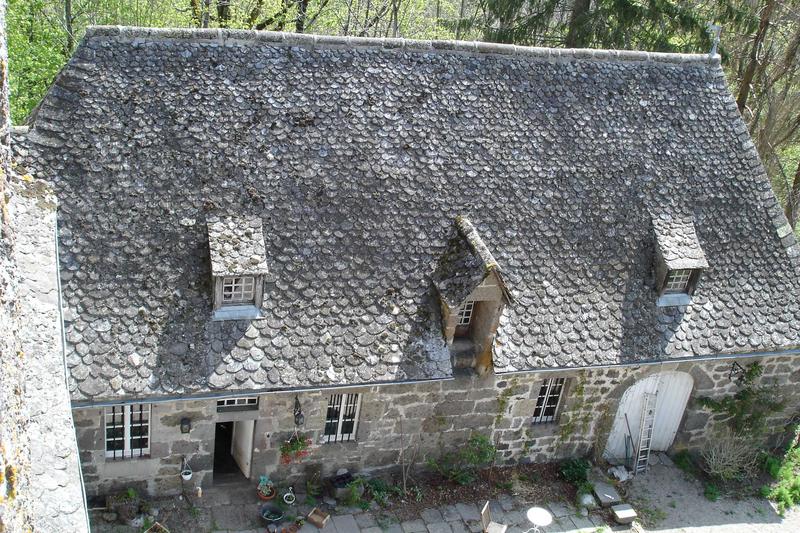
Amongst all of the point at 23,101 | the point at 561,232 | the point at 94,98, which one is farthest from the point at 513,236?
the point at 23,101

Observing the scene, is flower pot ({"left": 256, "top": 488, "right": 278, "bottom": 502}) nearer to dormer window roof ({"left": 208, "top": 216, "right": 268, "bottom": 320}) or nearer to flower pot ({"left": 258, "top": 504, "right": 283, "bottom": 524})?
flower pot ({"left": 258, "top": 504, "right": 283, "bottom": 524})

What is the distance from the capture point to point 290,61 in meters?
15.8

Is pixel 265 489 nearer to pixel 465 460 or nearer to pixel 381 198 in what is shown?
pixel 465 460

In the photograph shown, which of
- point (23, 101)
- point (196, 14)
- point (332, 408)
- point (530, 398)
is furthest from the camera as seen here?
point (196, 14)

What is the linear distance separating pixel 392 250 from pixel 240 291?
3.01 metres

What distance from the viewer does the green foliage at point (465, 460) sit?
1642cm

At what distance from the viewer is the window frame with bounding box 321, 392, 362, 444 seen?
15609mm

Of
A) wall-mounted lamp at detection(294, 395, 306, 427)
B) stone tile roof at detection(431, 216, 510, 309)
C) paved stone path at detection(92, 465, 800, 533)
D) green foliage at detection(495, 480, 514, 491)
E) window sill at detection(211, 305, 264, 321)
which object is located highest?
stone tile roof at detection(431, 216, 510, 309)

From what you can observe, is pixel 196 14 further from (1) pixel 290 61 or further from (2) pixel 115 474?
(2) pixel 115 474

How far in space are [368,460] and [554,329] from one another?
15.2ft

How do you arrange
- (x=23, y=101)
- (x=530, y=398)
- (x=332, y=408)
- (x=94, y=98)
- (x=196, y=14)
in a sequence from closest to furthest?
1. (x=94, y=98)
2. (x=332, y=408)
3. (x=530, y=398)
4. (x=23, y=101)
5. (x=196, y=14)

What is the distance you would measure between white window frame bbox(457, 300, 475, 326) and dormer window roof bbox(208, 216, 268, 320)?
3.97 meters

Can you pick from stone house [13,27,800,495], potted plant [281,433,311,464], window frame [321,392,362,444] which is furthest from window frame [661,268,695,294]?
potted plant [281,433,311,464]

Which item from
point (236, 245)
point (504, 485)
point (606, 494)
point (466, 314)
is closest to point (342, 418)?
point (466, 314)
